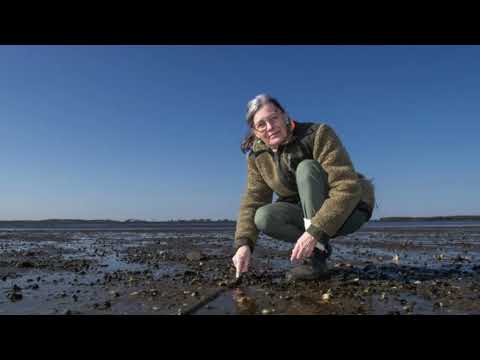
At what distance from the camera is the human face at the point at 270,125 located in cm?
487

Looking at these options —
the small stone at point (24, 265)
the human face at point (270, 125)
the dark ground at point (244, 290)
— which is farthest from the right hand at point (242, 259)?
the small stone at point (24, 265)

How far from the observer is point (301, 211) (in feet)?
19.0

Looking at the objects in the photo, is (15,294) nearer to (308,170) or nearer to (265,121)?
(265,121)

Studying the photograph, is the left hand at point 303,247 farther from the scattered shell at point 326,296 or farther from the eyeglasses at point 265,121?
the eyeglasses at point 265,121

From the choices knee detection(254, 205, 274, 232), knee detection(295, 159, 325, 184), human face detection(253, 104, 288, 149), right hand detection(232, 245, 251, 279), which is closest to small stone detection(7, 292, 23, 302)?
right hand detection(232, 245, 251, 279)

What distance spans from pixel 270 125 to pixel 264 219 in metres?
1.46

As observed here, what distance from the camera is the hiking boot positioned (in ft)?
17.8

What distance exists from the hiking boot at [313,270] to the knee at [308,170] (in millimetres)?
1193

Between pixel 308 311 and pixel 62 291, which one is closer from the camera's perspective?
pixel 308 311
